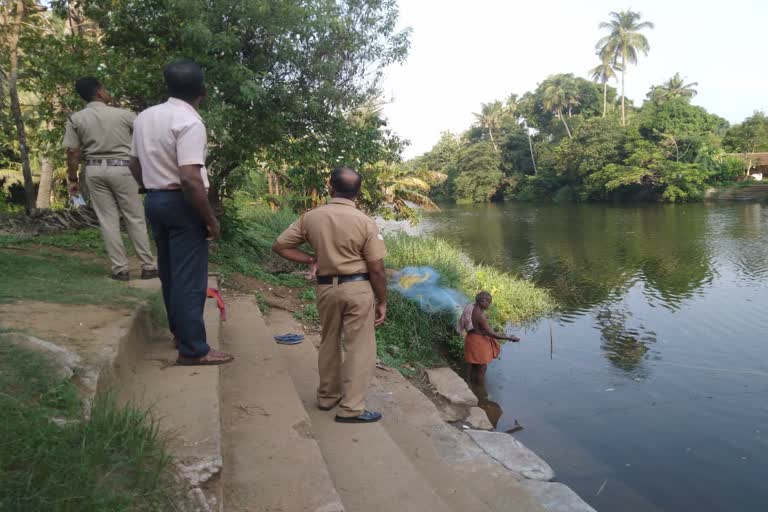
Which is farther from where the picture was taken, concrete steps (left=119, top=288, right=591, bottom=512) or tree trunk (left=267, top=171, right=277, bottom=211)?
tree trunk (left=267, top=171, right=277, bottom=211)

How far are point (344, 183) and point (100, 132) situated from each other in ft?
7.95

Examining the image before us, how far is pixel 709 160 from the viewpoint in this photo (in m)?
38.6

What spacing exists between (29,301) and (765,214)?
32307 millimetres

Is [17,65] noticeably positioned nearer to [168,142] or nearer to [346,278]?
[168,142]

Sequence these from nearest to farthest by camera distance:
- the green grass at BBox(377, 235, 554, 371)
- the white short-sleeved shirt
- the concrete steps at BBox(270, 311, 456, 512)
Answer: the concrete steps at BBox(270, 311, 456, 512)
the white short-sleeved shirt
the green grass at BBox(377, 235, 554, 371)

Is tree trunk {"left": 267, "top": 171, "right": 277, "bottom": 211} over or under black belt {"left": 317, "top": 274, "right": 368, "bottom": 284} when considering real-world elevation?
over

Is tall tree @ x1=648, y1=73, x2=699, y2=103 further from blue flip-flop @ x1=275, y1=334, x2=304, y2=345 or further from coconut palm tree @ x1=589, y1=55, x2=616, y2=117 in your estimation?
blue flip-flop @ x1=275, y1=334, x2=304, y2=345

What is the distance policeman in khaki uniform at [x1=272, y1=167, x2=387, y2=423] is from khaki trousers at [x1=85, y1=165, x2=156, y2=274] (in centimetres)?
198

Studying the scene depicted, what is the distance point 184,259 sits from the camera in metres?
3.19

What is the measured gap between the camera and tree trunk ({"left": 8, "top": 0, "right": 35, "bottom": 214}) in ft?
25.6

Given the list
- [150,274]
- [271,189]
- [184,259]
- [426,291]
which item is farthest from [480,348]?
[271,189]

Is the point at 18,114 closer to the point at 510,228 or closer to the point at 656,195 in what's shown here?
the point at 510,228

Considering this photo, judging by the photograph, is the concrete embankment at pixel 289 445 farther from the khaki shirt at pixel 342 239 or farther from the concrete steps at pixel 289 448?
the khaki shirt at pixel 342 239

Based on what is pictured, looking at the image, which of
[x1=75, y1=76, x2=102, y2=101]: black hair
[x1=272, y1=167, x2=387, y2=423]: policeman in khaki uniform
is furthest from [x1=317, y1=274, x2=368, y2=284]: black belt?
[x1=75, y1=76, x2=102, y2=101]: black hair
